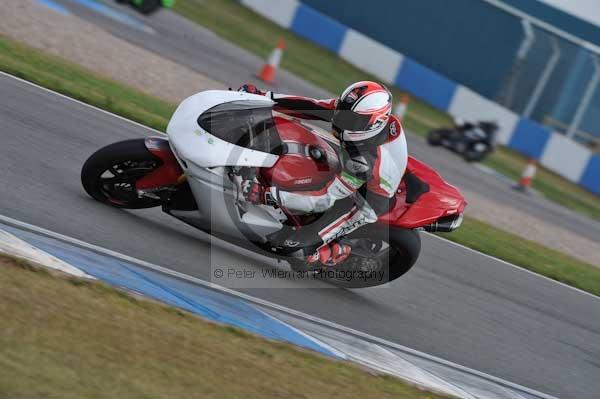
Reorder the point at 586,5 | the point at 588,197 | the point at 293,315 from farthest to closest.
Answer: the point at 586,5
the point at 588,197
the point at 293,315

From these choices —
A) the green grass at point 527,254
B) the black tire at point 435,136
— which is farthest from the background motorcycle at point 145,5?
the green grass at point 527,254

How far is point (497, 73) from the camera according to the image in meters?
26.7

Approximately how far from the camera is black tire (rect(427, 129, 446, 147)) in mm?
20953

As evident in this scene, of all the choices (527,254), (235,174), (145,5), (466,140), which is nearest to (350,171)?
(235,174)

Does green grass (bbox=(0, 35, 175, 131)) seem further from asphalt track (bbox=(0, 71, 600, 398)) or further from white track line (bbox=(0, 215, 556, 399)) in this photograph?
white track line (bbox=(0, 215, 556, 399))

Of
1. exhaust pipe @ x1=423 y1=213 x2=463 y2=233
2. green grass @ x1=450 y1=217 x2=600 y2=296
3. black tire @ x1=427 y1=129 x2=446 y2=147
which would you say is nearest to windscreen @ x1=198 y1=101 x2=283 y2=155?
exhaust pipe @ x1=423 y1=213 x2=463 y2=233

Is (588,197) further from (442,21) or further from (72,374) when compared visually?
(72,374)

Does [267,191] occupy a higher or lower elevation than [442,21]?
lower

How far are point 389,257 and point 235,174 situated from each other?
5.15 ft

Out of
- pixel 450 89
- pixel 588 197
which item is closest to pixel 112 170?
pixel 588 197

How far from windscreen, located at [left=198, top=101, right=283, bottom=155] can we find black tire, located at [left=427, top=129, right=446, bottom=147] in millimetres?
14192

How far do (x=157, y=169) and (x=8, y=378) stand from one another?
319 centimetres

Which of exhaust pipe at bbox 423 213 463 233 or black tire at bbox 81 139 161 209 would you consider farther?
exhaust pipe at bbox 423 213 463 233

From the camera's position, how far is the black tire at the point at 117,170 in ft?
22.8
